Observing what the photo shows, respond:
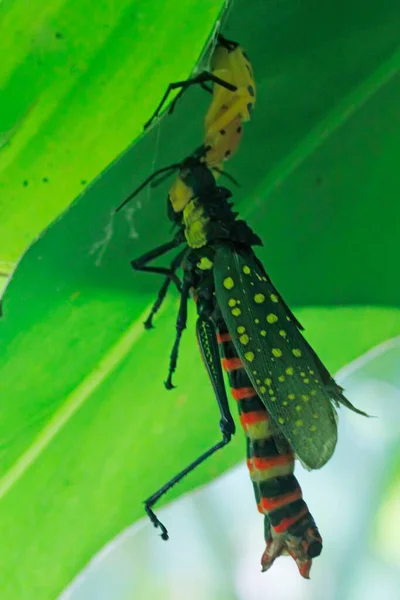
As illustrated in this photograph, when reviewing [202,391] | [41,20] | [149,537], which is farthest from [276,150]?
[149,537]

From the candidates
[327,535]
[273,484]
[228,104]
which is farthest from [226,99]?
[327,535]

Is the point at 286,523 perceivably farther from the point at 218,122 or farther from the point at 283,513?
the point at 218,122

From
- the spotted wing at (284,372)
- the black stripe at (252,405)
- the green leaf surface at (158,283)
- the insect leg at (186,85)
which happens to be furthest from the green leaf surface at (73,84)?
the black stripe at (252,405)

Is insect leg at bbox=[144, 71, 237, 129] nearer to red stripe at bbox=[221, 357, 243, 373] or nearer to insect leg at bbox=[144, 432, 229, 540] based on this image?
red stripe at bbox=[221, 357, 243, 373]

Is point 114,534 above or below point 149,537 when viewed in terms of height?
above

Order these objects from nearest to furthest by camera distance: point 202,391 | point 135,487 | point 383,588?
point 135,487
point 202,391
point 383,588

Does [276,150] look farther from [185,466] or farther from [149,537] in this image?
[149,537]

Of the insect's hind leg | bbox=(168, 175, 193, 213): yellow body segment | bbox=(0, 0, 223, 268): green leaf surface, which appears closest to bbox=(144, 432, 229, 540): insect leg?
the insect's hind leg
